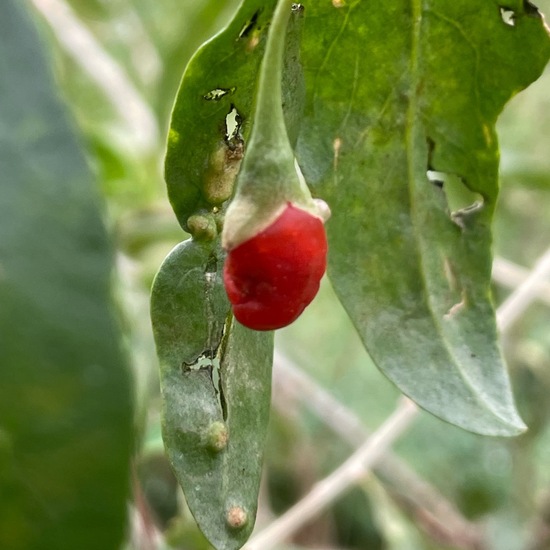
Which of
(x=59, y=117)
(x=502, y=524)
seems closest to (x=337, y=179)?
(x=59, y=117)

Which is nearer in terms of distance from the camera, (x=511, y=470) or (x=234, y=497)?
(x=234, y=497)

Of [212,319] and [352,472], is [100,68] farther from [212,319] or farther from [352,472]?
[212,319]

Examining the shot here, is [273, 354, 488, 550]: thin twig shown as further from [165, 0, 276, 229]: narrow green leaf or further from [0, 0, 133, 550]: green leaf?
[0, 0, 133, 550]: green leaf

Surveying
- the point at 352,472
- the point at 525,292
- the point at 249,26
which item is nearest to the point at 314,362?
the point at 352,472

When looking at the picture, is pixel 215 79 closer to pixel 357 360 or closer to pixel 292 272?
pixel 292 272

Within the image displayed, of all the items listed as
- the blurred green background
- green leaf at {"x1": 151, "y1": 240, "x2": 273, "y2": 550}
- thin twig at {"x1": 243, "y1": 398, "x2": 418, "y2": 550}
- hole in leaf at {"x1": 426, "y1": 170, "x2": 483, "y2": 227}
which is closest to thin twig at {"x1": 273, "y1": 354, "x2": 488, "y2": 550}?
the blurred green background
